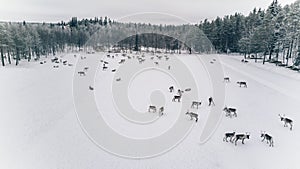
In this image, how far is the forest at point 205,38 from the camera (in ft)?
159

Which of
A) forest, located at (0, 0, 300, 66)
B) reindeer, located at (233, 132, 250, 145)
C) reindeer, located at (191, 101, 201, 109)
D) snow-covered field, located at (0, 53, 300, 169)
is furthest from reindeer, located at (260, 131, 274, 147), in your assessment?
forest, located at (0, 0, 300, 66)

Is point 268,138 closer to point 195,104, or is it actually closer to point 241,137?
point 241,137

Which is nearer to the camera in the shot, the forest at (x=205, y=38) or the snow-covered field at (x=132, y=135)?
the snow-covered field at (x=132, y=135)

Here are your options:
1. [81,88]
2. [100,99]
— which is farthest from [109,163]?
[81,88]

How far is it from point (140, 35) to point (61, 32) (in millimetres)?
36156

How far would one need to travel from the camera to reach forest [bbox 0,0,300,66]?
48531 mm

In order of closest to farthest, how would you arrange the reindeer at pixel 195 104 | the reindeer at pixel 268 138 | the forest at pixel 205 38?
1. the reindeer at pixel 268 138
2. the reindeer at pixel 195 104
3. the forest at pixel 205 38

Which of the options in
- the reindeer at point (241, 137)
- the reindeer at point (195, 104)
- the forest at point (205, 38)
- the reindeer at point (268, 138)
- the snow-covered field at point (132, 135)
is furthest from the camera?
the forest at point (205, 38)

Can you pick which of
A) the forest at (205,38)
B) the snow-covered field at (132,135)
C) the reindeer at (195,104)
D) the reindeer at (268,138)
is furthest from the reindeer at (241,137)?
the forest at (205,38)

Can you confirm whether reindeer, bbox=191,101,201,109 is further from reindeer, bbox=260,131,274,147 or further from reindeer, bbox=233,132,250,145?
reindeer, bbox=260,131,274,147

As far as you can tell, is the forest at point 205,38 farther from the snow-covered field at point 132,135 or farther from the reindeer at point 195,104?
the reindeer at point 195,104

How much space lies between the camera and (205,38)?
3150 inches

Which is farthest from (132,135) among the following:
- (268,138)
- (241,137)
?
(268,138)

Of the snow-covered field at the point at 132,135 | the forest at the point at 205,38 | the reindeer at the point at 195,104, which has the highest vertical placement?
the forest at the point at 205,38
